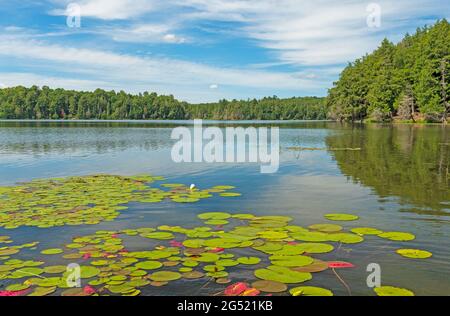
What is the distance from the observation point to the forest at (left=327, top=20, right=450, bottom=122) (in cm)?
6835

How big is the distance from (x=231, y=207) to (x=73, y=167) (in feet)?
42.9

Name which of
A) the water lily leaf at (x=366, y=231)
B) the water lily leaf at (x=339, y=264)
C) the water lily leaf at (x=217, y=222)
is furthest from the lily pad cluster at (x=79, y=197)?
the water lily leaf at (x=339, y=264)

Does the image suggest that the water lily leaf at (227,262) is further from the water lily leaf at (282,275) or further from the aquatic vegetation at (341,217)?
the aquatic vegetation at (341,217)

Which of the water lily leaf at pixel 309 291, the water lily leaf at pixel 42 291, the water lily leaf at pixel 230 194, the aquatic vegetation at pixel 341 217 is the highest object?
the water lily leaf at pixel 230 194

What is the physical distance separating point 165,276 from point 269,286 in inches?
69.6

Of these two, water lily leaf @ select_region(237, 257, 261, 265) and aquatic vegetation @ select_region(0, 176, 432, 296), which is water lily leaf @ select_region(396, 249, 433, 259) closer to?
aquatic vegetation @ select_region(0, 176, 432, 296)

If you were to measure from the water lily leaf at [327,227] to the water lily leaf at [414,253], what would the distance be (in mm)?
1688

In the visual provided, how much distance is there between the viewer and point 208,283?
6535 mm

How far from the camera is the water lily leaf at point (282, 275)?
6535 millimetres

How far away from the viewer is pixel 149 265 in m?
7.25

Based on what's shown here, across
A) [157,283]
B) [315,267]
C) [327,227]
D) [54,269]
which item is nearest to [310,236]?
[327,227]
